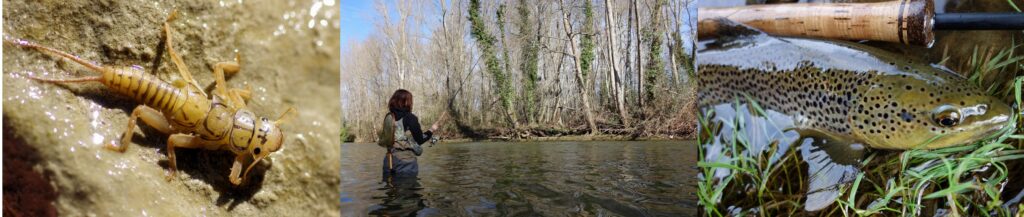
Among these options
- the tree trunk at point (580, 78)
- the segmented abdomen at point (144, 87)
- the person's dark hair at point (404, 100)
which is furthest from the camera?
the person's dark hair at point (404, 100)

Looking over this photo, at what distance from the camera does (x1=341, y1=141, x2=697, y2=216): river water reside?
2062 millimetres

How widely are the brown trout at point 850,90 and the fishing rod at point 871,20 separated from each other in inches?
1.7

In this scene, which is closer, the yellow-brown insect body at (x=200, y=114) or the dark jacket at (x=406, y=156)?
the yellow-brown insect body at (x=200, y=114)

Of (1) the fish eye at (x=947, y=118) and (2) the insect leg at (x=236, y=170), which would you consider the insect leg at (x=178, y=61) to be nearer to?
(2) the insect leg at (x=236, y=170)

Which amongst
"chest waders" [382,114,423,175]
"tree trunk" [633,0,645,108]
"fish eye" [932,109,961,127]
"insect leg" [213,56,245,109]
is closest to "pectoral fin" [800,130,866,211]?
"fish eye" [932,109,961,127]

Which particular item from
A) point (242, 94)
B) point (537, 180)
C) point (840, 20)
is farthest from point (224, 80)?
point (840, 20)

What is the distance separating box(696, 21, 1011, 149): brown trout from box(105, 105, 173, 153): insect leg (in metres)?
1.76

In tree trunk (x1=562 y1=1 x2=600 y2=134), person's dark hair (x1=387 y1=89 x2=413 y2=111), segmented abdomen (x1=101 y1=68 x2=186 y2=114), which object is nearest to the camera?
segmented abdomen (x1=101 y1=68 x2=186 y2=114)

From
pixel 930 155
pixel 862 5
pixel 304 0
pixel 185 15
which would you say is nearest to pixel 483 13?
pixel 304 0

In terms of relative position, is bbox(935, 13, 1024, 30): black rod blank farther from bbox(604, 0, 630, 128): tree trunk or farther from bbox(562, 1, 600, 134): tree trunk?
bbox(562, 1, 600, 134): tree trunk

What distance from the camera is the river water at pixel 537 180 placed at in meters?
2.06

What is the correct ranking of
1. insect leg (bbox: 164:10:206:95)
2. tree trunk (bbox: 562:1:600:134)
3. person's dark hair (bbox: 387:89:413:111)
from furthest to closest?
person's dark hair (bbox: 387:89:413:111), tree trunk (bbox: 562:1:600:134), insect leg (bbox: 164:10:206:95)

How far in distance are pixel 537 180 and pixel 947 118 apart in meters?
1.40

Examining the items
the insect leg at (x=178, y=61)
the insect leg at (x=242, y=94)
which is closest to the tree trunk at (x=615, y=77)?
the insect leg at (x=242, y=94)
